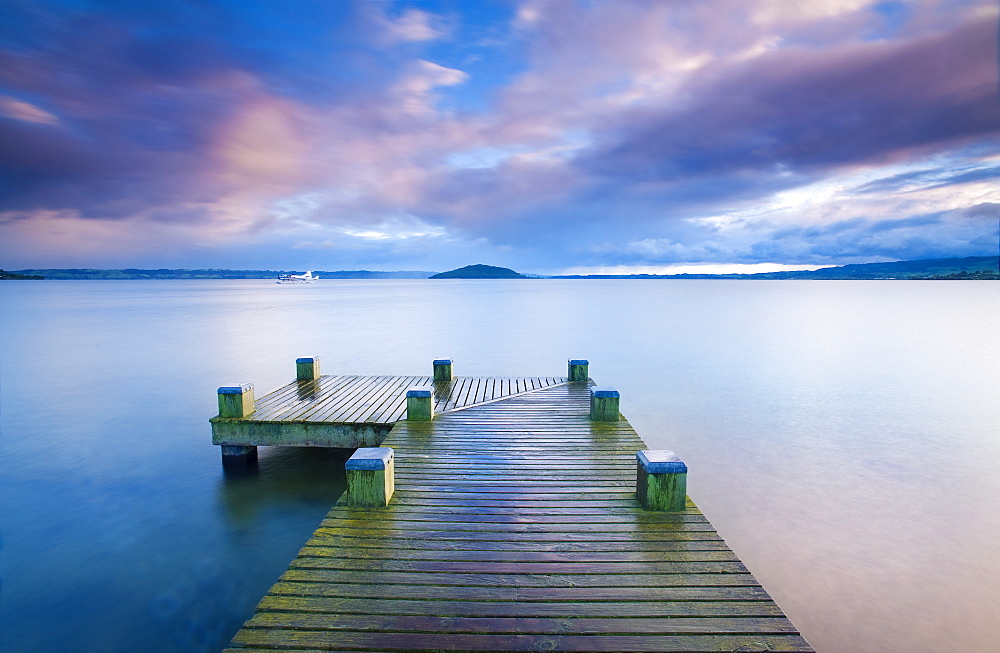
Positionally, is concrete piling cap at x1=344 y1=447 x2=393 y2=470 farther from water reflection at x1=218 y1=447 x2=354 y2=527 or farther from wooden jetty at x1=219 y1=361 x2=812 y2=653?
water reflection at x1=218 y1=447 x2=354 y2=527

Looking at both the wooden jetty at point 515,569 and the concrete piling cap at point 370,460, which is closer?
the wooden jetty at point 515,569

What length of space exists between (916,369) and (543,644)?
2527 centimetres

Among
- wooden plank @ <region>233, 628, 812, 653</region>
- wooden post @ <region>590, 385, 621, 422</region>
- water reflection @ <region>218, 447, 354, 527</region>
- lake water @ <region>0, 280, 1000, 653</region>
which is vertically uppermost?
wooden post @ <region>590, 385, 621, 422</region>

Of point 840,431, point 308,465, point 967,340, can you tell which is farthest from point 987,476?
point 967,340

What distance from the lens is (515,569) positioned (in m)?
4.25

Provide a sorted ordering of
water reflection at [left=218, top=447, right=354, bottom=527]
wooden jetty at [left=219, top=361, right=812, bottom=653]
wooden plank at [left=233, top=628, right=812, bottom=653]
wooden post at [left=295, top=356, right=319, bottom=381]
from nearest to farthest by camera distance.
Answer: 1. wooden plank at [left=233, top=628, right=812, bottom=653]
2. wooden jetty at [left=219, top=361, right=812, bottom=653]
3. water reflection at [left=218, top=447, right=354, bottom=527]
4. wooden post at [left=295, top=356, right=319, bottom=381]

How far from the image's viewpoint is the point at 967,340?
98.4 feet

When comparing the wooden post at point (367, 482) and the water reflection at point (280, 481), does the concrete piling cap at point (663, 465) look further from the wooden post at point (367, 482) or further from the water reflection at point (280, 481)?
the water reflection at point (280, 481)

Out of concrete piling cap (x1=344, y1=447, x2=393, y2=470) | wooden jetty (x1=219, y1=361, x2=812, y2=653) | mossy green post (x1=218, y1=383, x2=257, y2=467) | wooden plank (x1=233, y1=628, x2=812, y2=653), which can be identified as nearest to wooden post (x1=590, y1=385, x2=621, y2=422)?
wooden jetty (x1=219, y1=361, x2=812, y2=653)

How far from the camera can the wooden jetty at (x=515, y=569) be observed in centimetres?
348

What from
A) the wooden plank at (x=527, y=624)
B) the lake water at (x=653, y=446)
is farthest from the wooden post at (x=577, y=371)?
the wooden plank at (x=527, y=624)

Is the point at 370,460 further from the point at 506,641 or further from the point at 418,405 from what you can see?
the point at 418,405

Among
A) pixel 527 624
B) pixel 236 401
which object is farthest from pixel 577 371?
pixel 527 624

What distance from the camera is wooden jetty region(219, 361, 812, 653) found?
11.4ft
